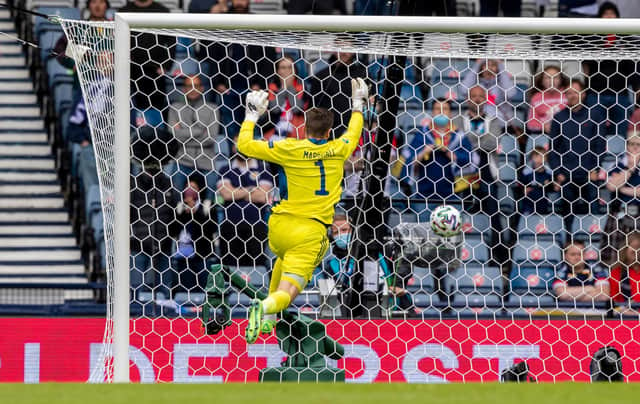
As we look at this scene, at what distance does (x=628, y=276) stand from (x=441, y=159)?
132cm

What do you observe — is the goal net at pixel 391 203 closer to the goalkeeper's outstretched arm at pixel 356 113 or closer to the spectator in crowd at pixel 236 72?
the spectator in crowd at pixel 236 72

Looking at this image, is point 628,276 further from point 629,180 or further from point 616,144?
point 616,144

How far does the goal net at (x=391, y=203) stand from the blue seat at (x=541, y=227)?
0.05 ft

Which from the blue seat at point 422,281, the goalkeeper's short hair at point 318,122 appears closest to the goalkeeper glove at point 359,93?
the goalkeeper's short hair at point 318,122

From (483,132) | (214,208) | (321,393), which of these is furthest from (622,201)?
(321,393)

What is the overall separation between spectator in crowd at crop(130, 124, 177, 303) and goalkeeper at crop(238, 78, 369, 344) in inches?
44.2

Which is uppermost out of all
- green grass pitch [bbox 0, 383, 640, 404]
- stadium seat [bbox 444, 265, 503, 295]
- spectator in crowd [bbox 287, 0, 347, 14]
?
spectator in crowd [bbox 287, 0, 347, 14]

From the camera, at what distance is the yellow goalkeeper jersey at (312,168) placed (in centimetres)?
581

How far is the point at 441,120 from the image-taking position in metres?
7.22

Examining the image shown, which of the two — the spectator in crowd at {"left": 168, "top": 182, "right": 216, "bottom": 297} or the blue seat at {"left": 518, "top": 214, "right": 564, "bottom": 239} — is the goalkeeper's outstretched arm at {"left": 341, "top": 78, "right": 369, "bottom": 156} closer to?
the spectator in crowd at {"left": 168, "top": 182, "right": 216, "bottom": 297}

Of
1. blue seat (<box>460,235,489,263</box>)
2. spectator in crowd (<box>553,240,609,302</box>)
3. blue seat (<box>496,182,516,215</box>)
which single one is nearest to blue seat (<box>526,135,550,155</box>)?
blue seat (<box>496,182,516,215</box>)

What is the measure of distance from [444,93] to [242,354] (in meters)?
2.47

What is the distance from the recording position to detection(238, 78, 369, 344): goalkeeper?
573 cm

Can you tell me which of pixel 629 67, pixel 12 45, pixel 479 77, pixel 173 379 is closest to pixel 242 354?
pixel 173 379
